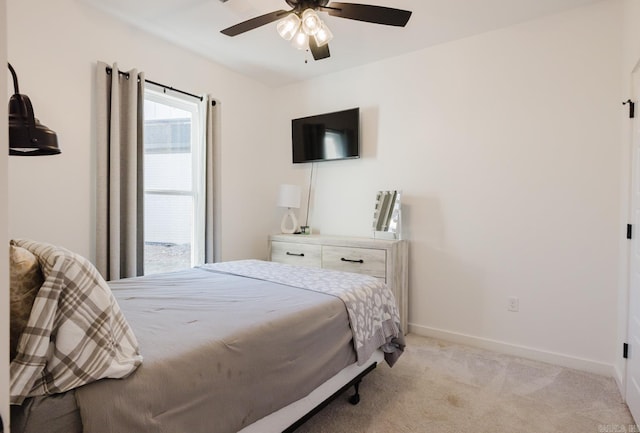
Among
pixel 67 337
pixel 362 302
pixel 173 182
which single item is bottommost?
pixel 362 302

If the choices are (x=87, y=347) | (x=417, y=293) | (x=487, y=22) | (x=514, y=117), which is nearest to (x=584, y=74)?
(x=514, y=117)

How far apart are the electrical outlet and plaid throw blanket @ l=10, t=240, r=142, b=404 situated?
9.08 feet

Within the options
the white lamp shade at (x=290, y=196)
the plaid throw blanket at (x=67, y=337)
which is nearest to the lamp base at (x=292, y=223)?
the white lamp shade at (x=290, y=196)

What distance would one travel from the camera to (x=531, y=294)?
2771mm

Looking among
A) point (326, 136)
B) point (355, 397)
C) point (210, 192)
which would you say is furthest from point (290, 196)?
point (355, 397)

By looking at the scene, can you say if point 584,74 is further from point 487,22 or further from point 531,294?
point 531,294

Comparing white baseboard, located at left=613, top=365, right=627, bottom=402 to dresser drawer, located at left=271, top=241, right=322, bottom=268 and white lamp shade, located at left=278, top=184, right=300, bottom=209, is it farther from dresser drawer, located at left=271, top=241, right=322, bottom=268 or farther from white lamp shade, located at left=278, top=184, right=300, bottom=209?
white lamp shade, located at left=278, top=184, right=300, bottom=209

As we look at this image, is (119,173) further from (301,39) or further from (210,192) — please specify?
(301,39)

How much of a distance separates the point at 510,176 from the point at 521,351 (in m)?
1.40

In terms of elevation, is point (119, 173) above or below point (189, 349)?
above

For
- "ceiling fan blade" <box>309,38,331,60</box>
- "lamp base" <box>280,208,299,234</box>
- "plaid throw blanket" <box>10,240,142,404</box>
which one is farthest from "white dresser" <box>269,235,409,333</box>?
"plaid throw blanket" <box>10,240,142,404</box>

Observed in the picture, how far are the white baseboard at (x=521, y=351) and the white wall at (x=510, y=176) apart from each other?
0.4 inches

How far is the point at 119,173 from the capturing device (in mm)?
2680

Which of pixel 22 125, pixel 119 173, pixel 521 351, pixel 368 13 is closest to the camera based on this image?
pixel 22 125
